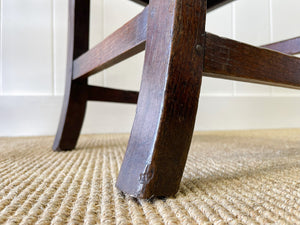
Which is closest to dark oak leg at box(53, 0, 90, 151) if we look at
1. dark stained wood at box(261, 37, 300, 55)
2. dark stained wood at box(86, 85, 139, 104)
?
dark stained wood at box(86, 85, 139, 104)

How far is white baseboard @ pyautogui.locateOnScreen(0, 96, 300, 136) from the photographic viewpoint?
1075 mm

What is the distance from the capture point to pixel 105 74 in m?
1.19

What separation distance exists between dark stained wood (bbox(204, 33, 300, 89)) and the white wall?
0.94 meters

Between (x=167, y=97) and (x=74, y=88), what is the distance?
0.42 meters

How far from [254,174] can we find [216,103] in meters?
0.99

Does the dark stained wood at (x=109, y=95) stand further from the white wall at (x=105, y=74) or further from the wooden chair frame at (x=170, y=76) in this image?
the white wall at (x=105, y=74)

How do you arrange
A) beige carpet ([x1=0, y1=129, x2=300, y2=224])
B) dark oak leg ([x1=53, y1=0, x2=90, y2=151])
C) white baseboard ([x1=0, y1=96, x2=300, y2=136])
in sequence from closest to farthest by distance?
beige carpet ([x1=0, y1=129, x2=300, y2=224]) → dark oak leg ([x1=53, y1=0, x2=90, y2=151]) → white baseboard ([x1=0, y1=96, x2=300, y2=136])

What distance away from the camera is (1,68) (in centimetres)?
108

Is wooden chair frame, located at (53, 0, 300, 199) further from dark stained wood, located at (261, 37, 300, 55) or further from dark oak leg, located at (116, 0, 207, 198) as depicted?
dark stained wood, located at (261, 37, 300, 55)

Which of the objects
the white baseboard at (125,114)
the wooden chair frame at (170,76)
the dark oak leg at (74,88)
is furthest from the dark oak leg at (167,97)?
the white baseboard at (125,114)

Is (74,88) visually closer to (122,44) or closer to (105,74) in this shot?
(122,44)

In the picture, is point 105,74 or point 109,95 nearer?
point 109,95

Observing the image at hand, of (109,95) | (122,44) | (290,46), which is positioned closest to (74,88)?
(109,95)

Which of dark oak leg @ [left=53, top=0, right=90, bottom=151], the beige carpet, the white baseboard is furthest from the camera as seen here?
the white baseboard
